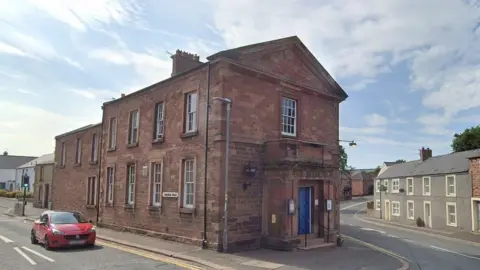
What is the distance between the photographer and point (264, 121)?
1770cm

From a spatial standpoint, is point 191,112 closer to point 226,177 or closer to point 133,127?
point 226,177

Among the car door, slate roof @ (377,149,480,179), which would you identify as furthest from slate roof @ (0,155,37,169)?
the car door

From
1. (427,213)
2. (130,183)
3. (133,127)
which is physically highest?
(133,127)

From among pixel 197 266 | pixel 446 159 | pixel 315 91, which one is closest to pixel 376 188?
pixel 446 159

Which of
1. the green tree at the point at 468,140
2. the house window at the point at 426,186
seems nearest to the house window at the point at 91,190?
the house window at the point at 426,186

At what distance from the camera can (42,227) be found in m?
15.8

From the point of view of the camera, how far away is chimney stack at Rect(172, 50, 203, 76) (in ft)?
71.2

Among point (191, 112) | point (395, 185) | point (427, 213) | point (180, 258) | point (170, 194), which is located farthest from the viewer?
point (395, 185)

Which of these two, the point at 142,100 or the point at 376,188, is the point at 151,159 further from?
the point at 376,188

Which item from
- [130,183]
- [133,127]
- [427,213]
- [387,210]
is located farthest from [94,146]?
[387,210]

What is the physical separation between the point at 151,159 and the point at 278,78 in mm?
7818

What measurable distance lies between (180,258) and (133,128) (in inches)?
446

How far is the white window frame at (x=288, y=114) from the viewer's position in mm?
18859

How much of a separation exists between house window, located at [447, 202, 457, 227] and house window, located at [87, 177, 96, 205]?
2966 centimetres
